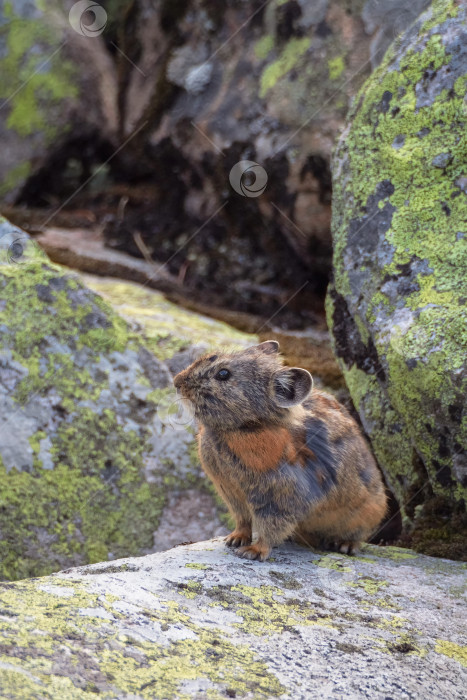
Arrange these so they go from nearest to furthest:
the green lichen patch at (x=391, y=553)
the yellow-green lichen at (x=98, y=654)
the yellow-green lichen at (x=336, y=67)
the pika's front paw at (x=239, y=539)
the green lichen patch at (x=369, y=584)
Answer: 1. the yellow-green lichen at (x=98, y=654)
2. the green lichen patch at (x=369, y=584)
3. the pika's front paw at (x=239, y=539)
4. the green lichen patch at (x=391, y=553)
5. the yellow-green lichen at (x=336, y=67)

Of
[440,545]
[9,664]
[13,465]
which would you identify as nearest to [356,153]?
[440,545]

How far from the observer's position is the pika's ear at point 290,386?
5598 mm

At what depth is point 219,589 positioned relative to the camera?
186 inches

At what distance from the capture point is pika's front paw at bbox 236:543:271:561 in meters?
5.54

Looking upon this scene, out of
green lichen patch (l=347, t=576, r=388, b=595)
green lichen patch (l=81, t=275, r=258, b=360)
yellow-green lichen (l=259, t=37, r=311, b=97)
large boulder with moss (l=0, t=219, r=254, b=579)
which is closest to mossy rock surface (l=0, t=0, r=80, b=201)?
green lichen patch (l=81, t=275, r=258, b=360)

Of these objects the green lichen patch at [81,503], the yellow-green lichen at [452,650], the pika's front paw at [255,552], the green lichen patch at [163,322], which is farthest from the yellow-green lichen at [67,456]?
the yellow-green lichen at [452,650]

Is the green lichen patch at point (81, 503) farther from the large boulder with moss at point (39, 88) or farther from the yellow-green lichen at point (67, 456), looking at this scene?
the large boulder with moss at point (39, 88)

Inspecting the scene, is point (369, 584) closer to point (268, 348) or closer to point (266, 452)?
point (266, 452)

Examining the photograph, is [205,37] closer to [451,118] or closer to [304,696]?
[451,118]

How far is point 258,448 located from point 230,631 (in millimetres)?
1671

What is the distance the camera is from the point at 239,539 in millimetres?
5824

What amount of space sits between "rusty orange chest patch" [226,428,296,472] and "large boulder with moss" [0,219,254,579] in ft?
5.33

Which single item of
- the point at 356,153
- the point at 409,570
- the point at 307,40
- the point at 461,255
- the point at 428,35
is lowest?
the point at 409,570

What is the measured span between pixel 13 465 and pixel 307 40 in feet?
22.7
